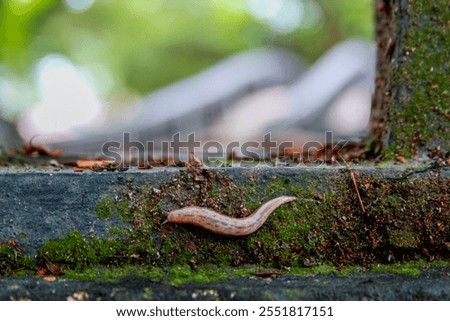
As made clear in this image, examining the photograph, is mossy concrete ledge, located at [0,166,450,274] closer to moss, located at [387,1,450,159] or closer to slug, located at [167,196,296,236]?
slug, located at [167,196,296,236]

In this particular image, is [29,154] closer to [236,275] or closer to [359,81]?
[236,275]

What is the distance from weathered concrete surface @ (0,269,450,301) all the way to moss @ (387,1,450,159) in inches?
31.5

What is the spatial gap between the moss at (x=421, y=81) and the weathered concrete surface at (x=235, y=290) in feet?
2.62

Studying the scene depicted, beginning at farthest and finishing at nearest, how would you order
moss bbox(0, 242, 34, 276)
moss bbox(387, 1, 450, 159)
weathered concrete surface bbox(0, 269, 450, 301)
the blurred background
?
1. the blurred background
2. moss bbox(387, 1, 450, 159)
3. moss bbox(0, 242, 34, 276)
4. weathered concrete surface bbox(0, 269, 450, 301)

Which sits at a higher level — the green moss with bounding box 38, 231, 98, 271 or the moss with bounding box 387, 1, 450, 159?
the moss with bounding box 387, 1, 450, 159

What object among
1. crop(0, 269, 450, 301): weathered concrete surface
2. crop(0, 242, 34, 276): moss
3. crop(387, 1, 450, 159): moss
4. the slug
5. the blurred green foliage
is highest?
the blurred green foliage

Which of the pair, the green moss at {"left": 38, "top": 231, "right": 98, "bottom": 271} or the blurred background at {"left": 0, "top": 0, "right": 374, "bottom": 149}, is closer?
the green moss at {"left": 38, "top": 231, "right": 98, "bottom": 271}

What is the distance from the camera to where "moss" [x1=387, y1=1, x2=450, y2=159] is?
100 inches

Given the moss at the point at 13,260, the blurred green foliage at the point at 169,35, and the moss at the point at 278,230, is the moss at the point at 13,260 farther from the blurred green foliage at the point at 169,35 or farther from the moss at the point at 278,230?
the blurred green foliage at the point at 169,35

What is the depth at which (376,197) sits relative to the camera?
225cm

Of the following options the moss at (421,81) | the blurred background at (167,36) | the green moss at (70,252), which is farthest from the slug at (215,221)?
the blurred background at (167,36)

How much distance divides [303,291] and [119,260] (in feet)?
2.63

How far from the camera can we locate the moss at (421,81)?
2545 mm

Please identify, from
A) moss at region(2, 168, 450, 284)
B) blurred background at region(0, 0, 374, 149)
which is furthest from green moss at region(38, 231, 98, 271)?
blurred background at region(0, 0, 374, 149)
